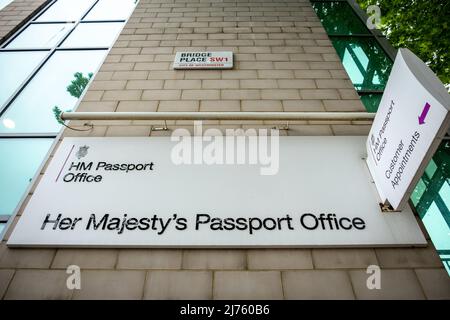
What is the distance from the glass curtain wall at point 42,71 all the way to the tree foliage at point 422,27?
646 cm

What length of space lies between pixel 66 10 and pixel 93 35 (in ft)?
4.77

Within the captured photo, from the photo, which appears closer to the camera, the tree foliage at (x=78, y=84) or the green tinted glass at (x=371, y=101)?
the green tinted glass at (x=371, y=101)

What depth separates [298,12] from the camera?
4.71m

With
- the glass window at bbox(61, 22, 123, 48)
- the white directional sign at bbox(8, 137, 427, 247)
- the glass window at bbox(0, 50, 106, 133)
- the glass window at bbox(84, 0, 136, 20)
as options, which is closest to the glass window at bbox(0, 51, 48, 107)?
the glass window at bbox(0, 50, 106, 133)

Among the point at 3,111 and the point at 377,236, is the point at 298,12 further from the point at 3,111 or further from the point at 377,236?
the point at 3,111

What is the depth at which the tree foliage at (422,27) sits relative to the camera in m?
5.79

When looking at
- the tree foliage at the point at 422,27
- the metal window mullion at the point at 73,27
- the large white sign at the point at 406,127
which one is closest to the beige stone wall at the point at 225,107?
the large white sign at the point at 406,127

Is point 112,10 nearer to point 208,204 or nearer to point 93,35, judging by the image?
point 93,35

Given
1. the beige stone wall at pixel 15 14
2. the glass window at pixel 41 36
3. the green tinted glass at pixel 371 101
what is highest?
the beige stone wall at pixel 15 14

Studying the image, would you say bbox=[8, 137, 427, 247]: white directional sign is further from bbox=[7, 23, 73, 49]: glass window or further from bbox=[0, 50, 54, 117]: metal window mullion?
bbox=[7, 23, 73, 49]: glass window

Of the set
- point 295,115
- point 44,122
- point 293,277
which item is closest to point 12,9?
point 44,122

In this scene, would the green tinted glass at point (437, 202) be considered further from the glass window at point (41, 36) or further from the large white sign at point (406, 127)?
the glass window at point (41, 36)

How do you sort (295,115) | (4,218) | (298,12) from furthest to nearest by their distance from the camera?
(298,12), (295,115), (4,218)

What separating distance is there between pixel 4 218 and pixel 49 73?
2504 mm
